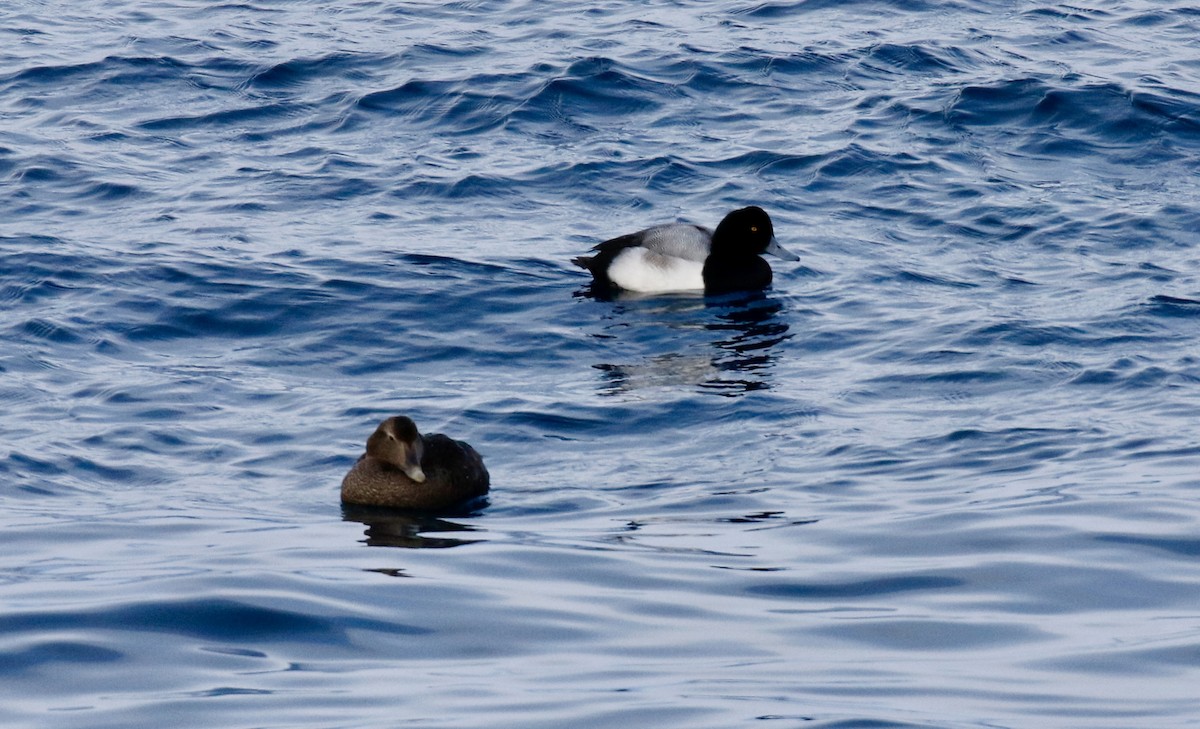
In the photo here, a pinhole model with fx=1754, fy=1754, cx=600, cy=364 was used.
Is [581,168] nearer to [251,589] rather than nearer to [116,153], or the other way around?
[116,153]

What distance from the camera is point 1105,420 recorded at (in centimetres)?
1002

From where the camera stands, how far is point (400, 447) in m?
8.98

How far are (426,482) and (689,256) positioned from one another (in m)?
5.93

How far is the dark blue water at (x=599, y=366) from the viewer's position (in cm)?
520

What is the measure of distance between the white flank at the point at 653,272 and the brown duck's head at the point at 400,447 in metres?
5.08

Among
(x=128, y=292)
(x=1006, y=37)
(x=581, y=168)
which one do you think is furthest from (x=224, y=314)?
(x=1006, y=37)

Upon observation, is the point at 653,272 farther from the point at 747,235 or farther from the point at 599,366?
the point at 599,366

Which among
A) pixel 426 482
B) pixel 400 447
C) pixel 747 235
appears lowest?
pixel 747 235

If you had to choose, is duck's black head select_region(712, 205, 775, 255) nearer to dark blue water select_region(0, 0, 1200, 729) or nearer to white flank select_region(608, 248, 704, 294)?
white flank select_region(608, 248, 704, 294)

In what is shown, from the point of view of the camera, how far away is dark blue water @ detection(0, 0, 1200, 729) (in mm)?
5203

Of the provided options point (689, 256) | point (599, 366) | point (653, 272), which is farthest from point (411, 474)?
point (689, 256)

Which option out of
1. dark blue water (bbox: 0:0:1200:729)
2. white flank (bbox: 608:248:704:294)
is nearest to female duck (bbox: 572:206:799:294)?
white flank (bbox: 608:248:704:294)

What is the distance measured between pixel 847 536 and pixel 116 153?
38.1 feet

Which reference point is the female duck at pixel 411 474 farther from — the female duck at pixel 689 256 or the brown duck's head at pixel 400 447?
the female duck at pixel 689 256
